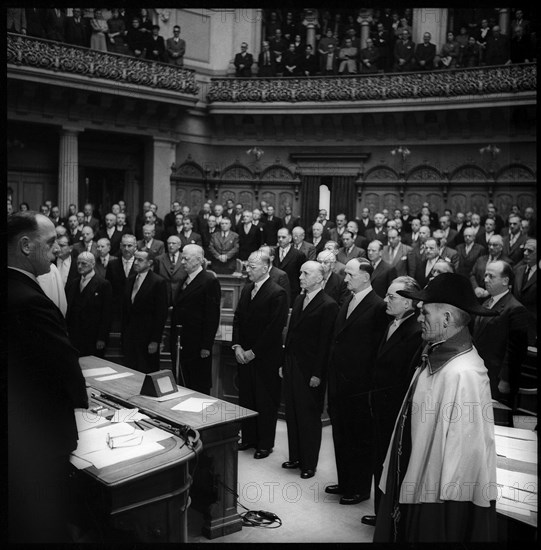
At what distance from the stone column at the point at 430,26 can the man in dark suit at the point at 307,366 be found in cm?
934

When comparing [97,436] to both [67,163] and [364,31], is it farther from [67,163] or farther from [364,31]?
[364,31]

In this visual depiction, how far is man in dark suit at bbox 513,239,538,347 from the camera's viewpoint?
15.7 feet

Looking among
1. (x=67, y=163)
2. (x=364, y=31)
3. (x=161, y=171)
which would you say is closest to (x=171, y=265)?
(x=67, y=163)

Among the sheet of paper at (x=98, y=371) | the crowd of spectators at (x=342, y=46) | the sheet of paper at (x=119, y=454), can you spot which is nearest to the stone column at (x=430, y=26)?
the crowd of spectators at (x=342, y=46)

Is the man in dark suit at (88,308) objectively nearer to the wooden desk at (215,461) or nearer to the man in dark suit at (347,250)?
the wooden desk at (215,461)

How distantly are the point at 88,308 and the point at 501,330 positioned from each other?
3.61 meters

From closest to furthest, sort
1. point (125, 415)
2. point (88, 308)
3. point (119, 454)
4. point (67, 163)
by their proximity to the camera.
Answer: point (119, 454) → point (125, 415) → point (88, 308) → point (67, 163)

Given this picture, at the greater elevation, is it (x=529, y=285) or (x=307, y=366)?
(x=529, y=285)

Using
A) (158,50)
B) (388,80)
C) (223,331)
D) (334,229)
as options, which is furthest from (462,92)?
(223,331)

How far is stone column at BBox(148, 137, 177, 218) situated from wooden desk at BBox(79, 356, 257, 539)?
33.8ft

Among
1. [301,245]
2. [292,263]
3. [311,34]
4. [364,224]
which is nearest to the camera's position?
[292,263]

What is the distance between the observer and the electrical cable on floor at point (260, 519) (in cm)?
362

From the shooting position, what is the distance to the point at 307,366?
4.54 metres

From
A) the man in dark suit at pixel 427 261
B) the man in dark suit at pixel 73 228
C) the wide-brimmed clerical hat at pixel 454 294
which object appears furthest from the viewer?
the man in dark suit at pixel 73 228
